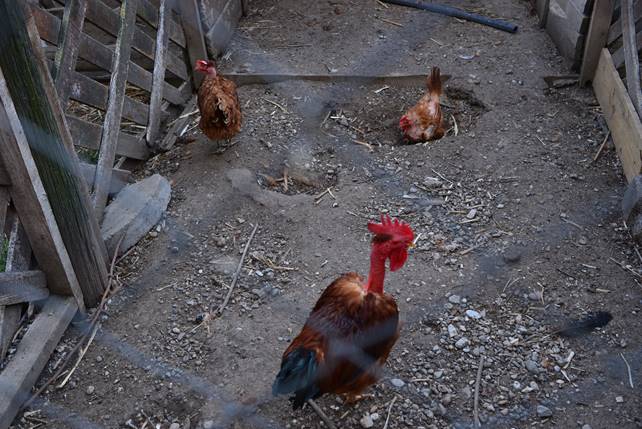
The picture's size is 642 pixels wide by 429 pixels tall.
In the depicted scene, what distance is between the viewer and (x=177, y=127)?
4000 millimetres

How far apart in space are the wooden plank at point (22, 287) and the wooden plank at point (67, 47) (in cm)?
80

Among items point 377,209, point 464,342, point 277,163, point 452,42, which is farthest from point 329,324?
point 452,42

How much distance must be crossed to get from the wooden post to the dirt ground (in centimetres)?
28

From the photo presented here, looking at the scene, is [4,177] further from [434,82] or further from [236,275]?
[434,82]

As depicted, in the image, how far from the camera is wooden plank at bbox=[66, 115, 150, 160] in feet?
9.78

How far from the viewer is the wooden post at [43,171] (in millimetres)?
2168

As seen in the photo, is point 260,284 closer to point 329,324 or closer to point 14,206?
point 329,324

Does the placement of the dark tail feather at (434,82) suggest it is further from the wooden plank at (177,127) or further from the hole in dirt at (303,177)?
the wooden plank at (177,127)

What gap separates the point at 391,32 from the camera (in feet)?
15.9

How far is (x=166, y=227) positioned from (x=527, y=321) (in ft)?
5.92

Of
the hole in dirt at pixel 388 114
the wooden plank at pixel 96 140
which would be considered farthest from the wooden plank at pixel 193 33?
the hole in dirt at pixel 388 114

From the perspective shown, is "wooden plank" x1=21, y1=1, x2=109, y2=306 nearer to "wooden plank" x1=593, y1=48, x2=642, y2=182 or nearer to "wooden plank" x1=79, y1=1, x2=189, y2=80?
"wooden plank" x1=79, y1=1, x2=189, y2=80

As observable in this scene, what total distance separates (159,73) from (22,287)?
1789mm

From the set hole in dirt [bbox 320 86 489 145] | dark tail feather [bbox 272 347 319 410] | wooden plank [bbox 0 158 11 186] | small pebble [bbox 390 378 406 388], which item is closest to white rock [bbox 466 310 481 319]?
small pebble [bbox 390 378 406 388]
